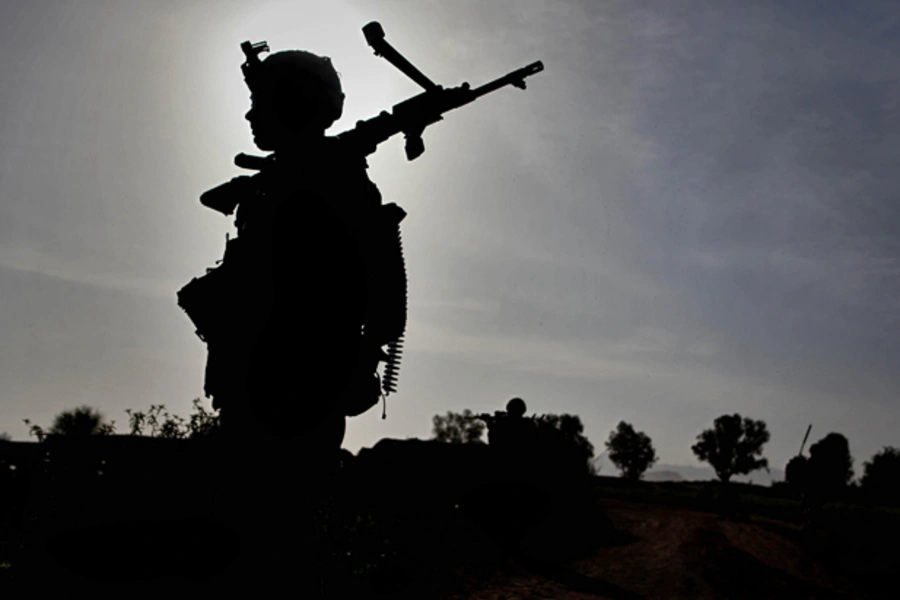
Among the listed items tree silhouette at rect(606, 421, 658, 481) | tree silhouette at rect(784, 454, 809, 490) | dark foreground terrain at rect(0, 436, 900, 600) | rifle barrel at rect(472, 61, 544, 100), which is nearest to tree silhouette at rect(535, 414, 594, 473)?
dark foreground terrain at rect(0, 436, 900, 600)

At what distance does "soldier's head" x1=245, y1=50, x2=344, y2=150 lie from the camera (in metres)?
2.10

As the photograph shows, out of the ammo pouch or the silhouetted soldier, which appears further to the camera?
the ammo pouch

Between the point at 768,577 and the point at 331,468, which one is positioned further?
the point at 768,577

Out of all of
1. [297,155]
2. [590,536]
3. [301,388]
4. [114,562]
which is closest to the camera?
[114,562]

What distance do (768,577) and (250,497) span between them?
15167 mm

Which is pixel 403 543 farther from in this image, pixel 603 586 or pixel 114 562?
pixel 114 562

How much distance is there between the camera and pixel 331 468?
1.92 meters

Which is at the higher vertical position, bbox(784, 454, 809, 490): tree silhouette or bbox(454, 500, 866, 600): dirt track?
bbox(784, 454, 809, 490): tree silhouette

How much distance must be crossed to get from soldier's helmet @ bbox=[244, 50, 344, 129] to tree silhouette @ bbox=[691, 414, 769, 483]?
88.5 meters

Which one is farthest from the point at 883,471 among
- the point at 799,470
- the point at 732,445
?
the point at 799,470

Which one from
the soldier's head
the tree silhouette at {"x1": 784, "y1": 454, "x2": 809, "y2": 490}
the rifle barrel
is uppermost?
the rifle barrel

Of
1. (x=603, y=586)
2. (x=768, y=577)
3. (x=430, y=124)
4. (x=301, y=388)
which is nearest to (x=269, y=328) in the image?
(x=301, y=388)

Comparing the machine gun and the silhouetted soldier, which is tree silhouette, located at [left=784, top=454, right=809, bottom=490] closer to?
the machine gun

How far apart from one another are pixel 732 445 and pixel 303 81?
9080cm
